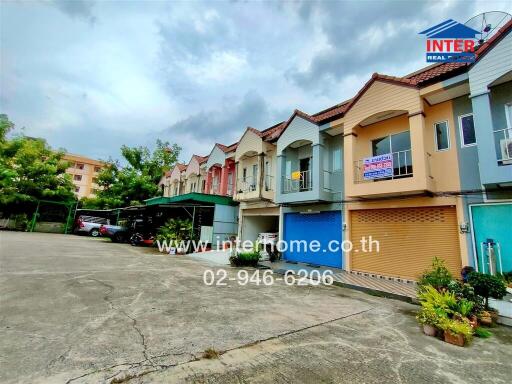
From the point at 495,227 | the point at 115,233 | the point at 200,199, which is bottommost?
the point at 115,233

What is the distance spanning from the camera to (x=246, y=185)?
54.3 feet

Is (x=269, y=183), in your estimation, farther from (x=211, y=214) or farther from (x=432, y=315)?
(x=432, y=315)

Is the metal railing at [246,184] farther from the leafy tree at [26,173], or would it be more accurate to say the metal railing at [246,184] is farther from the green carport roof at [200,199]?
the leafy tree at [26,173]

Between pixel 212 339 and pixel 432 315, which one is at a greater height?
pixel 432 315

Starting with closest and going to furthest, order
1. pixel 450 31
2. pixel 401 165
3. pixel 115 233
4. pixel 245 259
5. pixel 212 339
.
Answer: pixel 212 339 < pixel 450 31 < pixel 401 165 < pixel 245 259 < pixel 115 233

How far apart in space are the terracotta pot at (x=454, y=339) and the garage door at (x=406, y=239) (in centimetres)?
464

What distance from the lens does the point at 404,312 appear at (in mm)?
5902

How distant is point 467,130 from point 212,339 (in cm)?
975

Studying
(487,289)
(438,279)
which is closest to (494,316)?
(487,289)

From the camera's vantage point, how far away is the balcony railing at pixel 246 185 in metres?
16.1

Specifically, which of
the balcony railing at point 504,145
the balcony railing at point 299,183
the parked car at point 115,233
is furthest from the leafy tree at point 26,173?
the balcony railing at point 504,145

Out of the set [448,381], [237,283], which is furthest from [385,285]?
[448,381]

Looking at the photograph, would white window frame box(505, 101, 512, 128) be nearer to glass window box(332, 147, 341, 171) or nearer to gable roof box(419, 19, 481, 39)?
→ gable roof box(419, 19, 481, 39)

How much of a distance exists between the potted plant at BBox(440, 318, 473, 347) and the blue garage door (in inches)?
267
